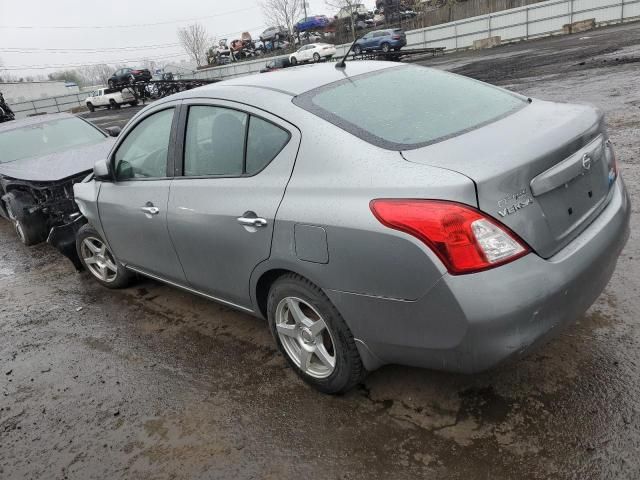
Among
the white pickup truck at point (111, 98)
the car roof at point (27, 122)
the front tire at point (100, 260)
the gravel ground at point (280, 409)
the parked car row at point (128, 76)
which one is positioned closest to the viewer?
the gravel ground at point (280, 409)

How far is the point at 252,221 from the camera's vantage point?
2.67 m

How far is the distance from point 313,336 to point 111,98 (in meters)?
37.6

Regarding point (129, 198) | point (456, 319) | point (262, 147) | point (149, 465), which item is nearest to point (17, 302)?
point (129, 198)

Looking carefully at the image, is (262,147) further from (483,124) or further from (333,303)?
(483,124)

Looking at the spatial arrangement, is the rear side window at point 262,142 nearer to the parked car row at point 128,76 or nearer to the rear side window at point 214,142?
the rear side window at point 214,142

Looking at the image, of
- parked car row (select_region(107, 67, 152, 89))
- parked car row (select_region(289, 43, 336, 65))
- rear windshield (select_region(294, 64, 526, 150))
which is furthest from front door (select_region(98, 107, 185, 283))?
parked car row (select_region(107, 67, 152, 89))

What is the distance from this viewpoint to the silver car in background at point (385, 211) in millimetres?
2025

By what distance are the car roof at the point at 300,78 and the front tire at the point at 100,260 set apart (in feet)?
6.01

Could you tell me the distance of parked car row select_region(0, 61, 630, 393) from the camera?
6.65 ft

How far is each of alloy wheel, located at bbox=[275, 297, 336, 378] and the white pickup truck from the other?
3502 centimetres

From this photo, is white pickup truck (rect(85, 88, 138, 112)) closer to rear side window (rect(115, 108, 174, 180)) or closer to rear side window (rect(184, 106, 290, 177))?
rear side window (rect(115, 108, 174, 180))

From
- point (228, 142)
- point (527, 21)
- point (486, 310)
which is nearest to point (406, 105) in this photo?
point (228, 142)

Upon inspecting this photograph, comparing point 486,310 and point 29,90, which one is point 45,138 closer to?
point 486,310

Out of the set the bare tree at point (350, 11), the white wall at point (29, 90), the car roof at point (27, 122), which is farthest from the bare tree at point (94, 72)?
the car roof at point (27, 122)
